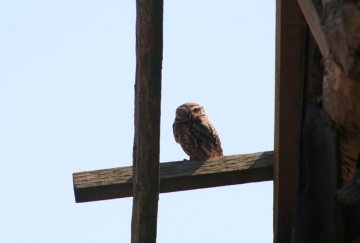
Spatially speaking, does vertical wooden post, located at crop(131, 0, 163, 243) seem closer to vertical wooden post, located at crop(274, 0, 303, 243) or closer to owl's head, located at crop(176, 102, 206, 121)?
vertical wooden post, located at crop(274, 0, 303, 243)

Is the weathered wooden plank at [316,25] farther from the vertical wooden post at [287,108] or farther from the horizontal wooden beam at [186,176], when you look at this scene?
the horizontal wooden beam at [186,176]

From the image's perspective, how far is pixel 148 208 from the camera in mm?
3750

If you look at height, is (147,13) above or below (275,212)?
above

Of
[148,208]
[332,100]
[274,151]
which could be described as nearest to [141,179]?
[148,208]

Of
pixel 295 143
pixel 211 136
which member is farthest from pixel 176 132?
pixel 295 143

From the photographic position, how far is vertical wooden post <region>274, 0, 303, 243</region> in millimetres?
4102

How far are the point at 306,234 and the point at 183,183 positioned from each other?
1037 millimetres

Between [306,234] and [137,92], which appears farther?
[137,92]

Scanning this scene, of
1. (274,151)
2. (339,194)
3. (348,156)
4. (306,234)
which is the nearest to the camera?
(339,194)

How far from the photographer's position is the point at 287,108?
13.6 ft

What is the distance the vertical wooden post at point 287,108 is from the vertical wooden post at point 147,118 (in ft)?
2.27

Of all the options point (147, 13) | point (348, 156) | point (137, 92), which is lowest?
point (348, 156)

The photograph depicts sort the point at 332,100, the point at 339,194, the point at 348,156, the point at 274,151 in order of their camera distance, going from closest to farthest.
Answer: the point at 339,194 → the point at 332,100 → the point at 348,156 → the point at 274,151

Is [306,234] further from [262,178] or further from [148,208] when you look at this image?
[262,178]
